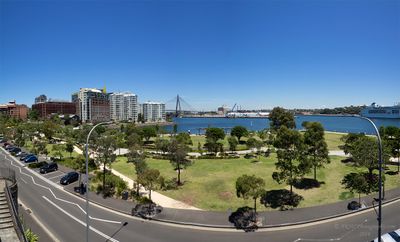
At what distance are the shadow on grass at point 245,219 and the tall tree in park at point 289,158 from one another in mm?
5494

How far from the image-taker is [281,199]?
27.8 m

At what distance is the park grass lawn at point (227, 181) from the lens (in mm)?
27853

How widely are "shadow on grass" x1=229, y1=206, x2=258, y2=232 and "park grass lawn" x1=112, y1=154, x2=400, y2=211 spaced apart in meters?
1.78

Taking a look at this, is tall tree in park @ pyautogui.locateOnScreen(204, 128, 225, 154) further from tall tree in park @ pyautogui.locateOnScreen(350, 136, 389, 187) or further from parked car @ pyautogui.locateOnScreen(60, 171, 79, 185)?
tall tree in park @ pyautogui.locateOnScreen(350, 136, 389, 187)

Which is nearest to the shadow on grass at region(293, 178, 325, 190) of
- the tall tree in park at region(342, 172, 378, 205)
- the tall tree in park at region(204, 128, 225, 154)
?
the tall tree in park at region(342, 172, 378, 205)

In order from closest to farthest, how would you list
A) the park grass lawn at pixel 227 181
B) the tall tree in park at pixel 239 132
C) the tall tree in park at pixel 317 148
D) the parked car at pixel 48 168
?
the park grass lawn at pixel 227 181
the tall tree in park at pixel 317 148
the parked car at pixel 48 168
the tall tree in park at pixel 239 132

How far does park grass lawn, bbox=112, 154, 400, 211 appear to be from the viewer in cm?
2785

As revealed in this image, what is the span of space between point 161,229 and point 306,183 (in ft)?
64.3

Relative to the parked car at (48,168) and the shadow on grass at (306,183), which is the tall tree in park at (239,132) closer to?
the shadow on grass at (306,183)

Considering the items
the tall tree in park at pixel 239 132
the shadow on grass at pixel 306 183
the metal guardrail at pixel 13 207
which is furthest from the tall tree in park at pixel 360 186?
the tall tree in park at pixel 239 132

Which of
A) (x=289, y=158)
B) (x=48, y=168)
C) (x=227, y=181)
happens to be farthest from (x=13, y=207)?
(x=48, y=168)

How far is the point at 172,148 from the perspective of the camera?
35531mm

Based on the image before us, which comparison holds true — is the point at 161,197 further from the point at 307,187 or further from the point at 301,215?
the point at 307,187

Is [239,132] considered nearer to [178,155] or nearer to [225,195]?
[178,155]
